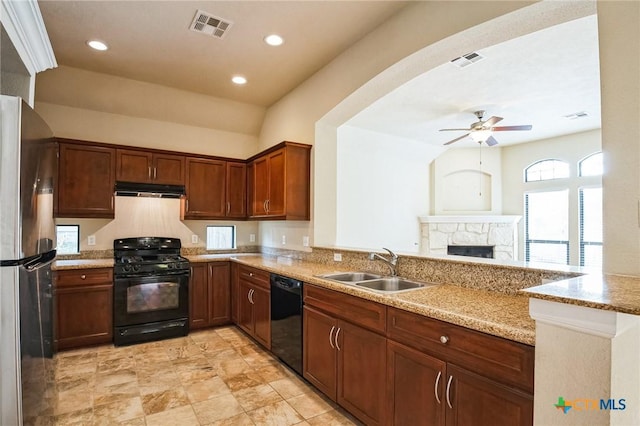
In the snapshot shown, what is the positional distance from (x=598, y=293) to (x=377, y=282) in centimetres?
172

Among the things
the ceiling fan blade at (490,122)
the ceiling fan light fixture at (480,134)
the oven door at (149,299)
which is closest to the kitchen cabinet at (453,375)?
the oven door at (149,299)

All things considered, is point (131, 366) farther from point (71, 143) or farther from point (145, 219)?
point (71, 143)

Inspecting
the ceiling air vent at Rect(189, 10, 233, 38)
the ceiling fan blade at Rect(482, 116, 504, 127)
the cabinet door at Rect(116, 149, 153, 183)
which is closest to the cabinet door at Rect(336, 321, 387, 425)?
the ceiling air vent at Rect(189, 10, 233, 38)

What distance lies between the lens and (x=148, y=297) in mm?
3787

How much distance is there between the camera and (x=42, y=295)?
2010 mm

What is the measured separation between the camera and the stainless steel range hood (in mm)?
3986

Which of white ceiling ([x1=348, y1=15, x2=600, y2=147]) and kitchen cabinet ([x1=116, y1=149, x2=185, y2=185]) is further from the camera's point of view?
kitchen cabinet ([x1=116, y1=149, x2=185, y2=185])

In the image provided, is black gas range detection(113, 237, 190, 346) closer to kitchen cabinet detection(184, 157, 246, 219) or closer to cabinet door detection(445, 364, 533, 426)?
kitchen cabinet detection(184, 157, 246, 219)

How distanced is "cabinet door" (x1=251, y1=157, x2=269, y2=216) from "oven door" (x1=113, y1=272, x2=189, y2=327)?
1.20 metres

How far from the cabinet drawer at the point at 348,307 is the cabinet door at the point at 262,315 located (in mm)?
820

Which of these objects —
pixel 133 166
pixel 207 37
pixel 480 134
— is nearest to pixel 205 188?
pixel 133 166

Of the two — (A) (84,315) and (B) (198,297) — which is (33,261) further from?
(B) (198,297)

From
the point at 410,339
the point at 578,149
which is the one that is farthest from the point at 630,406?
the point at 578,149

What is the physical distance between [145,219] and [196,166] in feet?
3.21
